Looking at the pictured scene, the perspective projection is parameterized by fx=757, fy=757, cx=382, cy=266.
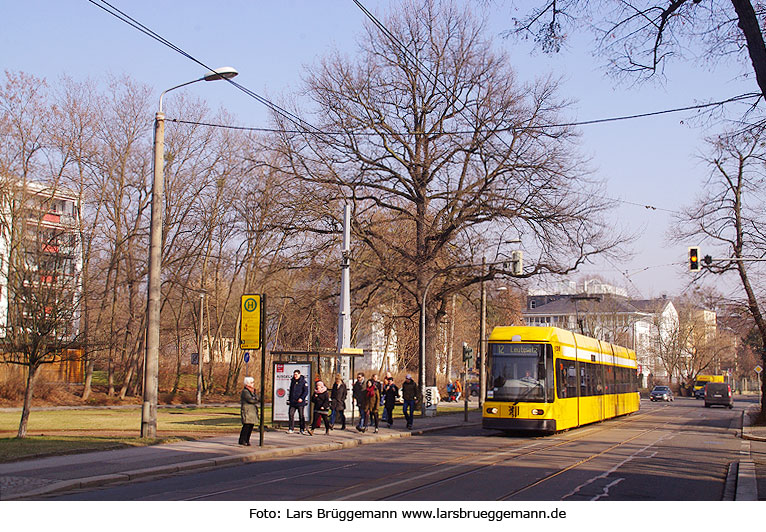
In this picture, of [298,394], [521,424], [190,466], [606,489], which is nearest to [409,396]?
[521,424]

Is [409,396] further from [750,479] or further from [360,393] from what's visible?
[750,479]

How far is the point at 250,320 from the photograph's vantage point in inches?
755

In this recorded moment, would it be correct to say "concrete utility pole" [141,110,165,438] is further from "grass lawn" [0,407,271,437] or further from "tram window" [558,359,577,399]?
"tram window" [558,359,577,399]

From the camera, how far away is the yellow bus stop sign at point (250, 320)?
62.6 ft

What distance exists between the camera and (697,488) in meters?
13.0

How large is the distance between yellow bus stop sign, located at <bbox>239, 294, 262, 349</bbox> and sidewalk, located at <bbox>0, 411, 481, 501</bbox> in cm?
264

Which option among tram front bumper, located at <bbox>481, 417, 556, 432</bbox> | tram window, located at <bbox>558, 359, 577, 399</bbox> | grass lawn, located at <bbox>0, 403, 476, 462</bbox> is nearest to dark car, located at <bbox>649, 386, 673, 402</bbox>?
grass lawn, located at <bbox>0, 403, 476, 462</bbox>

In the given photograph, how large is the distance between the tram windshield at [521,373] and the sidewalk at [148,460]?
3721mm

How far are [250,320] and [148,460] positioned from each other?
4966mm

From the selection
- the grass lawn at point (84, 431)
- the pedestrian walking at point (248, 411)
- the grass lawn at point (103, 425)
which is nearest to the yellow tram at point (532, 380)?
the grass lawn at point (84, 431)

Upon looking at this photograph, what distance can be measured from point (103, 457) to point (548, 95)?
77.5 feet
